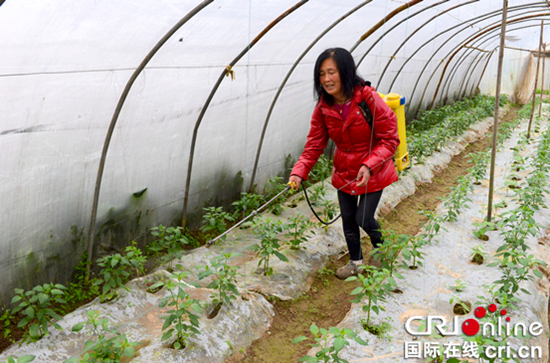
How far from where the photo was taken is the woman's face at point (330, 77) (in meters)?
2.81

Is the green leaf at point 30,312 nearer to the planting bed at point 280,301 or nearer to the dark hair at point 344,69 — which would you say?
the planting bed at point 280,301

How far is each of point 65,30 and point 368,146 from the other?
6.66 feet

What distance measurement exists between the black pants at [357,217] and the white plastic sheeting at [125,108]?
129cm

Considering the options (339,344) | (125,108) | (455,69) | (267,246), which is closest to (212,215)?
(267,246)

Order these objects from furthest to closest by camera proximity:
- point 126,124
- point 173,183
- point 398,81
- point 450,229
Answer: point 398,81 < point 450,229 < point 173,183 < point 126,124

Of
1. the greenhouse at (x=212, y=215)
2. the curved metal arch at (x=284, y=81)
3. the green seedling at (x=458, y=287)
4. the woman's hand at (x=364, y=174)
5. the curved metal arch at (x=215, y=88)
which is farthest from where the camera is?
the curved metal arch at (x=284, y=81)

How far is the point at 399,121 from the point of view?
5406mm

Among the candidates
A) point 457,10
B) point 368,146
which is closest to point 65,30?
point 368,146

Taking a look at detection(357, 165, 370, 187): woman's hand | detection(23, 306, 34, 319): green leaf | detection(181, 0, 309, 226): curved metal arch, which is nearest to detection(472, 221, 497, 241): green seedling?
detection(357, 165, 370, 187): woman's hand

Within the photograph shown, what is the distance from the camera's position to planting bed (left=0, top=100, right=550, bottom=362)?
2717 mm

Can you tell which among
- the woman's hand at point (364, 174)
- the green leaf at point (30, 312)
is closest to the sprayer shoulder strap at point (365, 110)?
the woman's hand at point (364, 174)

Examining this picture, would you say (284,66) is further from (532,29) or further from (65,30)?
(532,29)

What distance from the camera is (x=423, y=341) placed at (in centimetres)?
280

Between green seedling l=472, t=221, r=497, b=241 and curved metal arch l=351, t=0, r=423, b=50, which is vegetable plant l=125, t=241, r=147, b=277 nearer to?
green seedling l=472, t=221, r=497, b=241
